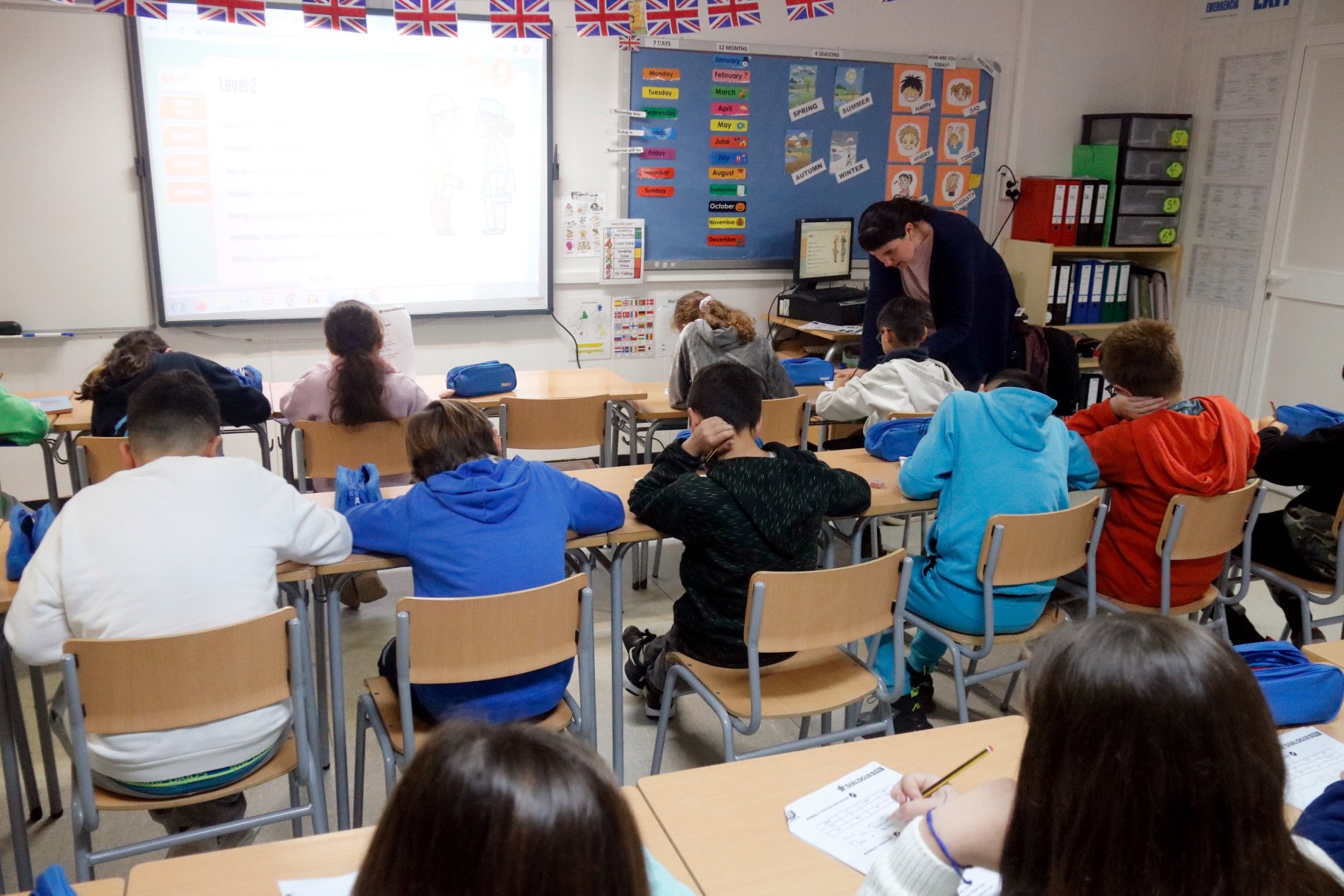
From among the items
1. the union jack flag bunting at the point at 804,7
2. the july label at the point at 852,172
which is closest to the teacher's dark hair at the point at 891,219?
the union jack flag bunting at the point at 804,7

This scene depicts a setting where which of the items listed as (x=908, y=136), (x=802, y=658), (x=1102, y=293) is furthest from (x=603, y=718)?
(x=1102, y=293)

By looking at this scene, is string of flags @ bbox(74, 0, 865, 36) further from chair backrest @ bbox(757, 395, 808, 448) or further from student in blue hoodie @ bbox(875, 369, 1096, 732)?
student in blue hoodie @ bbox(875, 369, 1096, 732)

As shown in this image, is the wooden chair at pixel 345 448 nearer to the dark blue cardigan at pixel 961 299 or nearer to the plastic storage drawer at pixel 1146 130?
the dark blue cardigan at pixel 961 299

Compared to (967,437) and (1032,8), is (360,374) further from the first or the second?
(1032,8)

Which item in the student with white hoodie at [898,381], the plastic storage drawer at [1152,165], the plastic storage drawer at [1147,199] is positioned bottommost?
the student with white hoodie at [898,381]

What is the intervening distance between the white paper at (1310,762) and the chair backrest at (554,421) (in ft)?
8.47

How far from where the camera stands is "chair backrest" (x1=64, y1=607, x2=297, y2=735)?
179 centimetres

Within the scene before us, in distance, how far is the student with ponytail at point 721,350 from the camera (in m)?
4.02

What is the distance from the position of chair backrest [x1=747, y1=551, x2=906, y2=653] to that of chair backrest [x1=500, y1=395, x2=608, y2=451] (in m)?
1.76

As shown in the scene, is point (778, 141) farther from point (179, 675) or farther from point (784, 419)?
point (179, 675)

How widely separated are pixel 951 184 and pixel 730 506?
14.2ft

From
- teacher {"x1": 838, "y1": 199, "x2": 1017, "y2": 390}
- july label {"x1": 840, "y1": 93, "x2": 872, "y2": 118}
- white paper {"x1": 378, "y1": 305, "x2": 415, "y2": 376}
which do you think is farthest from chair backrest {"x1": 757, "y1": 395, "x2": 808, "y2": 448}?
july label {"x1": 840, "y1": 93, "x2": 872, "y2": 118}

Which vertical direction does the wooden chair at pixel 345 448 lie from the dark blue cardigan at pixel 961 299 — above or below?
below

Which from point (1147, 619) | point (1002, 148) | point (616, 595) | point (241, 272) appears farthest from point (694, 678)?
point (1002, 148)
